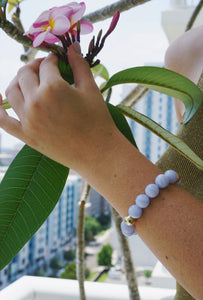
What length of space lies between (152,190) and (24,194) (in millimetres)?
152

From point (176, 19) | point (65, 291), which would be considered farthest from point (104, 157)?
point (176, 19)

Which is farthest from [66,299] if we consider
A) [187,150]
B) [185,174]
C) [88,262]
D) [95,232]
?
[88,262]

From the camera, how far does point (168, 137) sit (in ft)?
1.12

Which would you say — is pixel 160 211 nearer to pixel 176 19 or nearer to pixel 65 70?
pixel 65 70

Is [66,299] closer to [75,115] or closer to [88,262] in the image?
[75,115]

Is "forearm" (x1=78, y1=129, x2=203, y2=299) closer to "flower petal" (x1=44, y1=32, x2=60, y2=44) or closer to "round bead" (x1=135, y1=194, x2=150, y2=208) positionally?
"round bead" (x1=135, y1=194, x2=150, y2=208)

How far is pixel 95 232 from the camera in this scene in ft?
51.2

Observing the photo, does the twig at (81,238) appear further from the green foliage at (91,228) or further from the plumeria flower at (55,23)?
the green foliage at (91,228)

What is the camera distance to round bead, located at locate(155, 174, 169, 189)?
0.28 m

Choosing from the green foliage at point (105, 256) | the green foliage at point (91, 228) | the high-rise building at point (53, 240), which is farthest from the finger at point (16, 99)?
the green foliage at point (91, 228)

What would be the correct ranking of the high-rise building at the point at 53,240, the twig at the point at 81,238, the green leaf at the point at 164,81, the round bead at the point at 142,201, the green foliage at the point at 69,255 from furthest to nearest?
the green foliage at the point at 69,255, the high-rise building at the point at 53,240, the twig at the point at 81,238, the green leaf at the point at 164,81, the round bead at the point at 142,201

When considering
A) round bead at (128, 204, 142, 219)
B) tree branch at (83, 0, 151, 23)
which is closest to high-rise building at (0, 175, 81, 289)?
tree branch at (83, 0, 151, 23)

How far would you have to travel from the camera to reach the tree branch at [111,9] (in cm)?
66

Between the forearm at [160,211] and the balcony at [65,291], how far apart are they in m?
1.08
